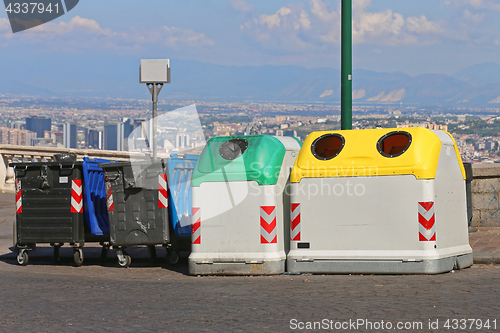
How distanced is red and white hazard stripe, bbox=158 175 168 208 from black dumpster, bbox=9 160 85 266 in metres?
1.26

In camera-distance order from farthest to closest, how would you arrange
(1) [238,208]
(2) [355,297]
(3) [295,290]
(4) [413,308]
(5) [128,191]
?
(5) [128,191]
(1) [238,208]
(3) [295,290]
(2) [355,297]
(4) [413,308]

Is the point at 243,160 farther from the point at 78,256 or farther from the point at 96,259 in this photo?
the point at 96,259

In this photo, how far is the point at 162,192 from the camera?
8688mm

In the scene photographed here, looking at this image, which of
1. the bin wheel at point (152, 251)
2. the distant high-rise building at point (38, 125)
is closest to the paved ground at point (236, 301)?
the bin wheel at point (152, 251)

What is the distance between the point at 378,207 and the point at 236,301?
222cm

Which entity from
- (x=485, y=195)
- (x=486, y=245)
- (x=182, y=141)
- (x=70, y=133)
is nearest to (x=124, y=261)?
(x=182, y=141)

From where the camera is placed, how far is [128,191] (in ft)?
28.8

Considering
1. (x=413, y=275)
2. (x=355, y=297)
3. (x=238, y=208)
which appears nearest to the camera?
(x=355, y=297)

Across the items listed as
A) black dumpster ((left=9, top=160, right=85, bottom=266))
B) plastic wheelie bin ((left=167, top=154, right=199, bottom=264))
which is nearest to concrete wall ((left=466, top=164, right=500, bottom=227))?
Answer: plastic wheelie bin ((left=167, top=154, right=199, bottom=264))

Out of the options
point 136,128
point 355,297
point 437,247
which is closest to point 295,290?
point 355,297

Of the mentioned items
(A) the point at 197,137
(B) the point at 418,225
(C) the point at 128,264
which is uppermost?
(A) the point at 197,137

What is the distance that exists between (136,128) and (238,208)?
272cm

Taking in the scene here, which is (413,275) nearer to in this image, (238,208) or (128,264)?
(238,208)

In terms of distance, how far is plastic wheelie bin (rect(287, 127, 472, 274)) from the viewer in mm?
7113
